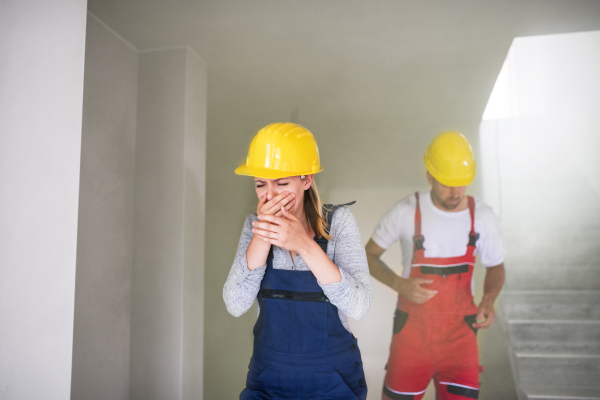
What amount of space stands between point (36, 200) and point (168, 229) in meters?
1.19

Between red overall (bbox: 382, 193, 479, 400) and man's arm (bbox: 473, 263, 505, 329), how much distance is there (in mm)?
45

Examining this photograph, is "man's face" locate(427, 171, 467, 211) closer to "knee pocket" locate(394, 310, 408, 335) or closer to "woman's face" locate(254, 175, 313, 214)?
"knee pocket" locate(394, 310, 408, 335)

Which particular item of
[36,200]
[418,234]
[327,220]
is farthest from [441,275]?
[36,200]

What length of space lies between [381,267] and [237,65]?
5.45 feet

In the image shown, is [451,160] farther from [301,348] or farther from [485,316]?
[301,348]

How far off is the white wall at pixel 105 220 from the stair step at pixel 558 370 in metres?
2.40

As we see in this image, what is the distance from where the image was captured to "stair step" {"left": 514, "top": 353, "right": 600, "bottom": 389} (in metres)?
2.37

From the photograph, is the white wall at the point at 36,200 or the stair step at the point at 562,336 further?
the stair step at the point at 562,336

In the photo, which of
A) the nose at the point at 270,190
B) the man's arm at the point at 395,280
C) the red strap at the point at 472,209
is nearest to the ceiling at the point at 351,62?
the red strap at the point at 472,209

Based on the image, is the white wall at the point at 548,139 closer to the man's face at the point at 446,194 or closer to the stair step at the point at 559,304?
the man's face at the point at 446,194

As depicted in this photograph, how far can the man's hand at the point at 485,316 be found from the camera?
2455mm

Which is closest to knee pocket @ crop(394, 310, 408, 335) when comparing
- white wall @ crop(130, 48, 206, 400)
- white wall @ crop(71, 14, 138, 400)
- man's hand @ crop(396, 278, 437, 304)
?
man's hand @ crop(396, 278, 437, 304)

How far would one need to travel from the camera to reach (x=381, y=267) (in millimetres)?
2561

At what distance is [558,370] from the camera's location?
2.39 meters
